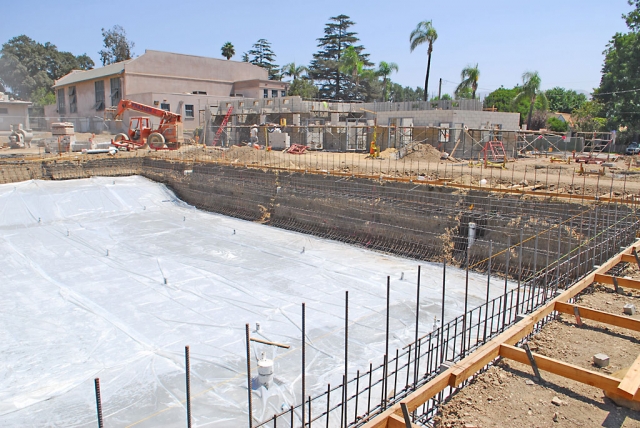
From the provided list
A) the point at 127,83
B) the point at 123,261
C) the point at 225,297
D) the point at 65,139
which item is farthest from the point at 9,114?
the point at 225,297

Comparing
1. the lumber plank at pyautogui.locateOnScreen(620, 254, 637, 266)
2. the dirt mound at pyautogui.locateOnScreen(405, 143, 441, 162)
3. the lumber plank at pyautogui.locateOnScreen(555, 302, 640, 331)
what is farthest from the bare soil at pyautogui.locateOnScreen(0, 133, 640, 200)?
the lumber plank at pyautogui.locateOnScreen(555, 302, 640, 331)

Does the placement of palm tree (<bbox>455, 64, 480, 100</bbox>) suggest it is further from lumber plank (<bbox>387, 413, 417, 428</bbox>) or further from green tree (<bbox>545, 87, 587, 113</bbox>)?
lumber plank (<bbox>387, 413, 417, 428</bbox>)

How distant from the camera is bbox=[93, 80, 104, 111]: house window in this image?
37844 millimetres

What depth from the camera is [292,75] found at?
180 ft

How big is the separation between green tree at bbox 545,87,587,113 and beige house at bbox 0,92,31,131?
164ft

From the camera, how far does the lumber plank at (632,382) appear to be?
3.95 metres

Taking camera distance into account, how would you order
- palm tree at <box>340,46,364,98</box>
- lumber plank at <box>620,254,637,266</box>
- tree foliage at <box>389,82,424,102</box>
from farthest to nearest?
tree foliage at <box>389,82,424,102</box> → palm tree at <box>340,46,364,98</box> → lumber plank at <box>620,254,637,266</box>

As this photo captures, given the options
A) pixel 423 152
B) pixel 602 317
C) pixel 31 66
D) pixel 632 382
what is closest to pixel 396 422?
pixel 632 382

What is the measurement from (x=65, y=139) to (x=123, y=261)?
1648cm

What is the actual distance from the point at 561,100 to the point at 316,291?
50.6 metres

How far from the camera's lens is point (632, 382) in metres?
4.06

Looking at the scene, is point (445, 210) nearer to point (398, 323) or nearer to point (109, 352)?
point (398, 323)

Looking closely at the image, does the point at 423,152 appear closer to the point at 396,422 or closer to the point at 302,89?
the point at 396,422

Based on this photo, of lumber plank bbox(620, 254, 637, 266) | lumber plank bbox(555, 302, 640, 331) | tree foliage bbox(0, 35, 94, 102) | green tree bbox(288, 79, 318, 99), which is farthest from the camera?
tree foliage bbox(0, 35, 94, 102)
